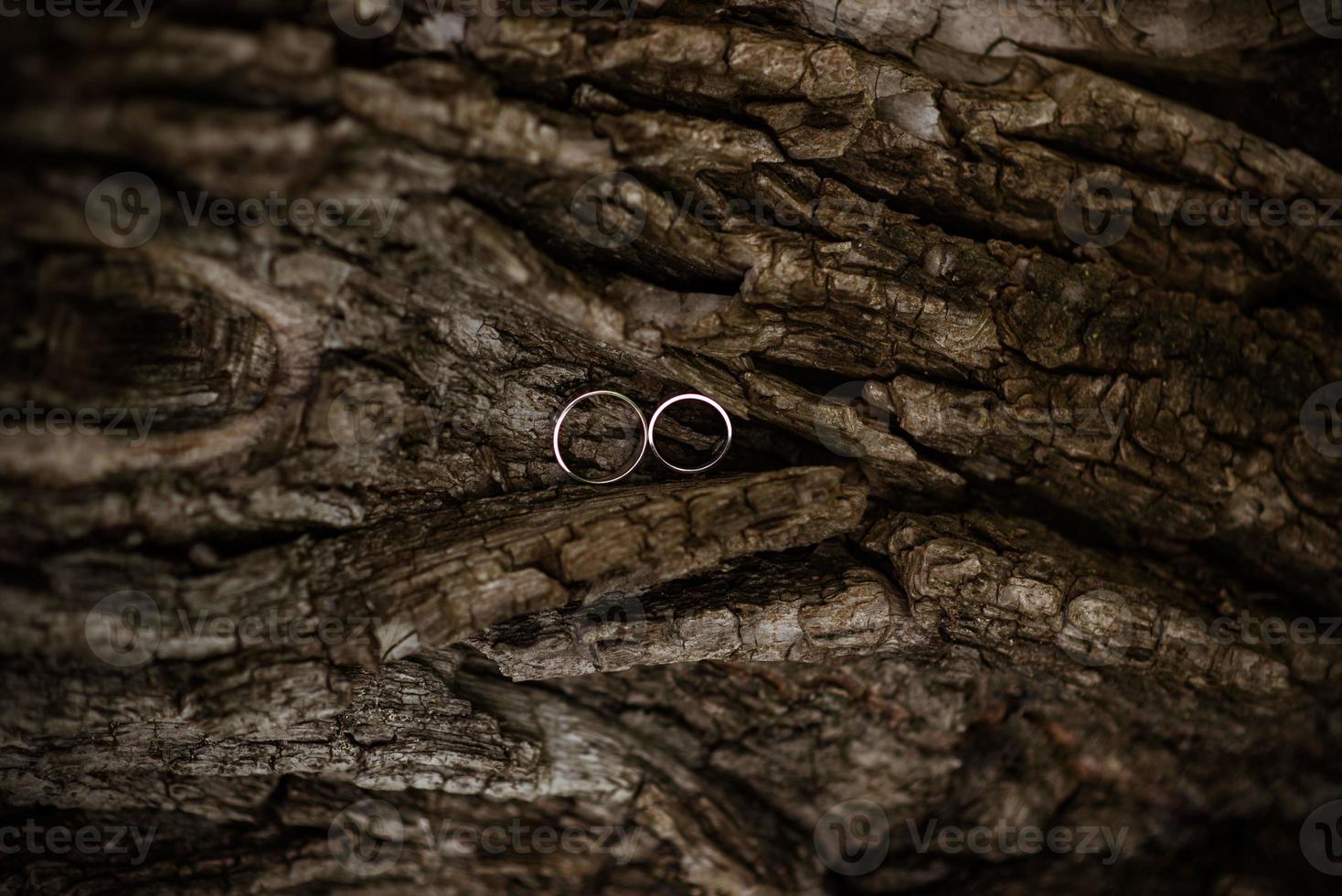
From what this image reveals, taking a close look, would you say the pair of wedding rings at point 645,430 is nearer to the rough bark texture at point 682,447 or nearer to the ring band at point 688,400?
the ring band at point 688,400

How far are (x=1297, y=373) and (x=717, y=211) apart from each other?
460cm

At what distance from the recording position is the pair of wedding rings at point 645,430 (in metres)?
5.74

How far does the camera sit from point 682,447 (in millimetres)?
6105

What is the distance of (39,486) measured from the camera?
4.80 m

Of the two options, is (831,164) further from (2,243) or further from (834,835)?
(834,835)

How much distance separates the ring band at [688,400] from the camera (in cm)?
574

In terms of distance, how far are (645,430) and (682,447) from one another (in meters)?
0.35

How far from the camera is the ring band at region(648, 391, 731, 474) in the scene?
5.74 meters

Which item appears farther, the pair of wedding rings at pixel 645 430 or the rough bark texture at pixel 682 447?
the pair of wedding rings at pixel 645 430

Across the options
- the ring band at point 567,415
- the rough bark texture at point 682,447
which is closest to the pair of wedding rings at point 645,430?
the ring band at point 567,415

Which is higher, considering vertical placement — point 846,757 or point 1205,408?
point 1205,408

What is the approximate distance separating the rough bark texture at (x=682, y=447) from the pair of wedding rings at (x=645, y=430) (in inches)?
3.9

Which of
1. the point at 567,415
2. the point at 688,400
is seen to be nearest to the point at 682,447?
the point at 688,400

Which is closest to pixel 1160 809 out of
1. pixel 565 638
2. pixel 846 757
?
pixel 846 757
